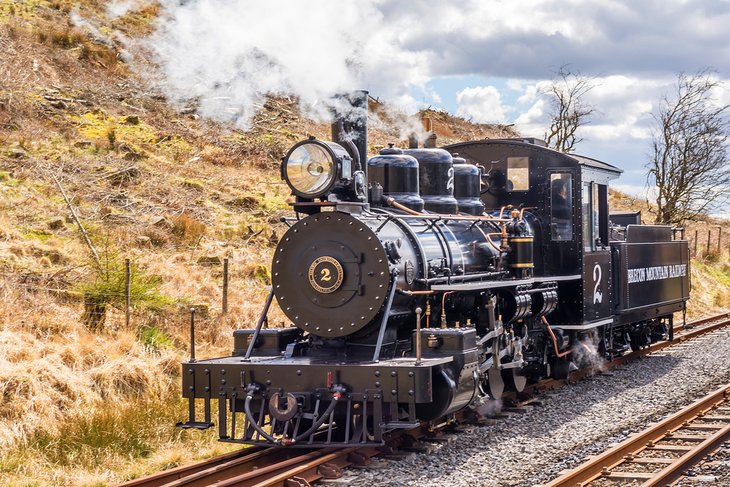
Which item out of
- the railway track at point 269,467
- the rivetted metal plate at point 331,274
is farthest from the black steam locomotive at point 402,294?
the railway track at point 269,467

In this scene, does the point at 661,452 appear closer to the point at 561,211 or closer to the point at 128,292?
the point at 561,211

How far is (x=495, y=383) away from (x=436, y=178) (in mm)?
2363

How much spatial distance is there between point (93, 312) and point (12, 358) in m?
2.22

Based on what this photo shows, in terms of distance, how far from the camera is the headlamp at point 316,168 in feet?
27.5

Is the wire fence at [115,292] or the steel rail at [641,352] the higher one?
A: the wire fence at [115,292]

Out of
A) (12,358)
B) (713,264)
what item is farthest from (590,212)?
(713,264)

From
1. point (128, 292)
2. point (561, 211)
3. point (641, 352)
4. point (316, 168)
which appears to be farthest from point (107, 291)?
point (641, 352)

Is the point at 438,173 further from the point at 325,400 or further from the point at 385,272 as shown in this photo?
the point at 325,400

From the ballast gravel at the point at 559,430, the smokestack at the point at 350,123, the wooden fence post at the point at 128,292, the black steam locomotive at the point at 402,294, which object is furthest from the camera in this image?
the wooden fence post at the point at 128,292

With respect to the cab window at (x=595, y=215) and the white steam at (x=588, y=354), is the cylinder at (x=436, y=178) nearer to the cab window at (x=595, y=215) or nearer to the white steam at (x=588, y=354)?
the cab window at (x=595, y=215)

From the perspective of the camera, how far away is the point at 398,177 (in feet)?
32.3

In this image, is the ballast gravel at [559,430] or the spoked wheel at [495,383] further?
the spoked wheel at [495,383]

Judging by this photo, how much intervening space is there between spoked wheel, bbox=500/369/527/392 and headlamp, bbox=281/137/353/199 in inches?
131

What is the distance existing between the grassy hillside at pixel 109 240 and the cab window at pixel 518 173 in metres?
2.30
